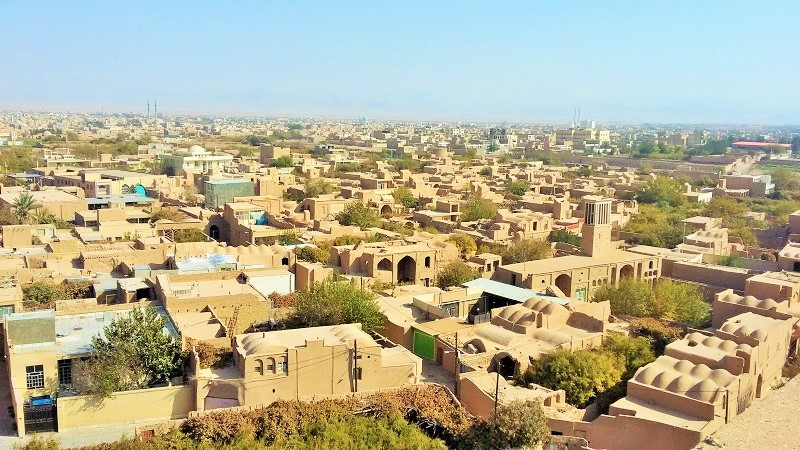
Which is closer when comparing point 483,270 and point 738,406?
point 738,406

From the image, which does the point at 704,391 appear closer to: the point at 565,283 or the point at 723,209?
the point at 565,283

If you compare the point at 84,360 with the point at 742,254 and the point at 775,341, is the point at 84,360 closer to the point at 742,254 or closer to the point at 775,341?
the point at 775,341

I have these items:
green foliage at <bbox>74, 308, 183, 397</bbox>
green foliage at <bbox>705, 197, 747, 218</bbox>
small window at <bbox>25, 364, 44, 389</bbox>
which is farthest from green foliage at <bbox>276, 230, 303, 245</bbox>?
green foliage at <bbox>705, 197, 747, 218</bbox>

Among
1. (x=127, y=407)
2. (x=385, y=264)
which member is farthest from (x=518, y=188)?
(x=127, y=407)

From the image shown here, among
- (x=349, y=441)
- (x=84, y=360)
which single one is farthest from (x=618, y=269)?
(x=84, y=360)

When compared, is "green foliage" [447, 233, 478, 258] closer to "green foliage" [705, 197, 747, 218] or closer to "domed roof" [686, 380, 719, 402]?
"domed roof" [686, 380, 719, 402]
